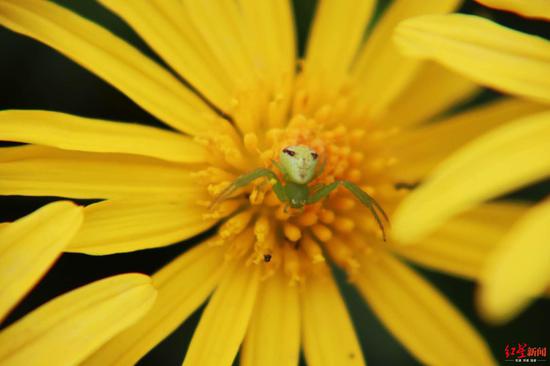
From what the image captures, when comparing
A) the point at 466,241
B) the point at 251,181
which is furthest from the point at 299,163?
the point at 466,241

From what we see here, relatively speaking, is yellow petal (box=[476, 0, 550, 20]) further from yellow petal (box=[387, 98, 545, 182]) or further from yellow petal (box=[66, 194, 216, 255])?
yellow petal (box=[66, 194, 216, 255])

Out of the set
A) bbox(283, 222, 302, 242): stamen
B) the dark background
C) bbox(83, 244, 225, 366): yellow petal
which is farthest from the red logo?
bbox(83, 244, 225, 366): yellow petal

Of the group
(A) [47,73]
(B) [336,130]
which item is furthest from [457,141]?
(A) [47,73]

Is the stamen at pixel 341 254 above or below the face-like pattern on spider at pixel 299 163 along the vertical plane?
below

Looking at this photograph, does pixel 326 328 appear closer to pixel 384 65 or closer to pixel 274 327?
pixel 274 327

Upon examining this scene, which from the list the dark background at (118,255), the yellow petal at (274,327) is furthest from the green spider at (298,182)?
the dark background at (118,255)

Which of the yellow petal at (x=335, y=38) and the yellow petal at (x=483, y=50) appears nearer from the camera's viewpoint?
the yellow petal at (x=483, y=50)

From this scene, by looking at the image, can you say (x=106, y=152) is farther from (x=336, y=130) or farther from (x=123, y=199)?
(x=336, y=130)

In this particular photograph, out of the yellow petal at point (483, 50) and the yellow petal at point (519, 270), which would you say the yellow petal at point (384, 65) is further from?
the yellow petal at point (519, 270)
